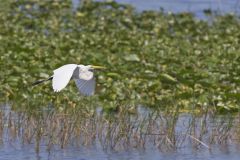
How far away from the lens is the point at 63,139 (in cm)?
992

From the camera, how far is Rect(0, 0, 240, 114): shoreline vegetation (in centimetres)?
1146

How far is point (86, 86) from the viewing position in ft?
32.1

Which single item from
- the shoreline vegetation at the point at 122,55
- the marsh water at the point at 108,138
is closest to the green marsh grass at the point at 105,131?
the marsh water at the point at 108,138

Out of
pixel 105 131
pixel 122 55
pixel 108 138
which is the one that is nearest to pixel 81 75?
pixel 108 138

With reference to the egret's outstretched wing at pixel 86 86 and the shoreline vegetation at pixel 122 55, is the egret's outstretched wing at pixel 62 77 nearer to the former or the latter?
the egret's outstretched wing at pixel 86 86

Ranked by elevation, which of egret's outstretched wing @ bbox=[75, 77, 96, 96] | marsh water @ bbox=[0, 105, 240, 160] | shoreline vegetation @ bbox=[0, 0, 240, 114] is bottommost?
marsh water @ bbox=[0, 105, 240, 160]

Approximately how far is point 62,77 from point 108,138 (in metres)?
1.10

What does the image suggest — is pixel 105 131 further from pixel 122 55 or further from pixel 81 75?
pixel 122 55

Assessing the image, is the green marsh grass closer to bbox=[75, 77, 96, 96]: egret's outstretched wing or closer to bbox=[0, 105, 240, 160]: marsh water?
bbox=[0, 105, 240, 160]: marsh water

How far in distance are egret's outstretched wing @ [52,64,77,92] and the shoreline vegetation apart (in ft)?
2.09

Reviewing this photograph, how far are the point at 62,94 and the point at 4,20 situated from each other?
17.1ft

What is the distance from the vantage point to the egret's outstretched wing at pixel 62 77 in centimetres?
895

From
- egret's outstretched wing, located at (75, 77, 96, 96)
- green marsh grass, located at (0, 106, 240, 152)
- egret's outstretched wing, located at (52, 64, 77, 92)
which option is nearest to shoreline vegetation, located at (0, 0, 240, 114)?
green marsh grass, located at (0, 106, 240, 152)

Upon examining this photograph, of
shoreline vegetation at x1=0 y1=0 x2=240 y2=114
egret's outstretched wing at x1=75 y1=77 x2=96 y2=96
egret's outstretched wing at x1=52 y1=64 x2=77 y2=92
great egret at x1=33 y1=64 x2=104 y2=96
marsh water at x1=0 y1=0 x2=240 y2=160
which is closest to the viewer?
egret's outstretched wing at x1=52 y1=64 x2=77 y2=92
